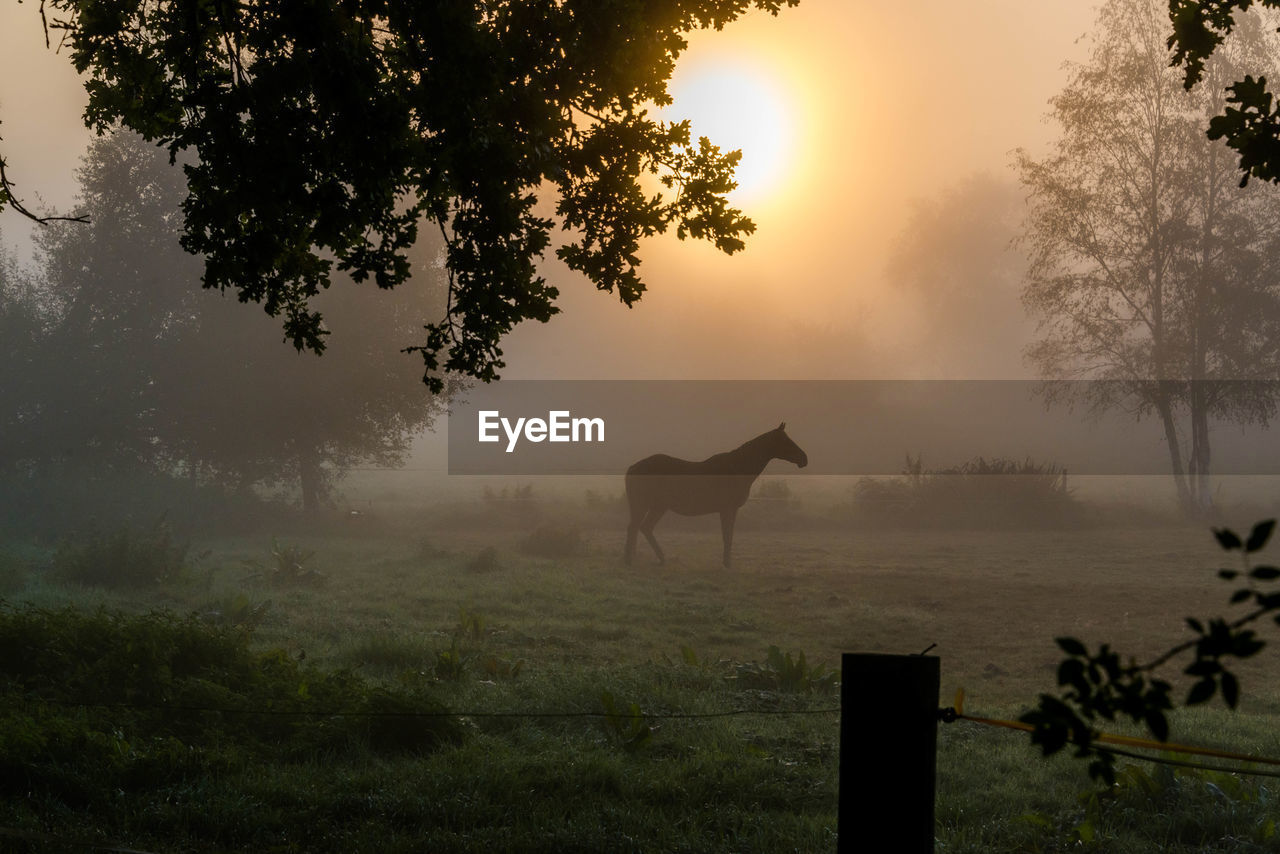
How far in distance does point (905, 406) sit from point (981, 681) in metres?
42.6

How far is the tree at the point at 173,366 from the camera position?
3145cm

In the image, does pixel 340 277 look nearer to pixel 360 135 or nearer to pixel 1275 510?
pixel 360 135

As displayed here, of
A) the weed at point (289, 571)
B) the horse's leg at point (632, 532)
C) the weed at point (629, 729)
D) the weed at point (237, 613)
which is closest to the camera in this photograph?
the weed at point (629, 729)

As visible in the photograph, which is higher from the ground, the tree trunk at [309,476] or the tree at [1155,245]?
the tree at [1155,245]

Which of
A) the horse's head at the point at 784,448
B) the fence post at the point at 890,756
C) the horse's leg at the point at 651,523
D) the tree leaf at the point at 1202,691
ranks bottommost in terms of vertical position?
the horse's leg at the point at 651,523

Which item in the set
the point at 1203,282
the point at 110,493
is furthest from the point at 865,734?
the point at 1203,282

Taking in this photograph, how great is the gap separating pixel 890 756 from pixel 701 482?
65.8ft

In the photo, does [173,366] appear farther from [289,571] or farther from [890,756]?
[890,756]

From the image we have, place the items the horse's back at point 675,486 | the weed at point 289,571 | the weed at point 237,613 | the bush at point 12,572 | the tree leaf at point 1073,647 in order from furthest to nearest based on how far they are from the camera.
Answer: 1. the horse's back at point 675,486
2. the weed at point 289,571
3. the bush at point 12,572
4. the weed at point 237,613
5. the tree leaf at point 1073,647

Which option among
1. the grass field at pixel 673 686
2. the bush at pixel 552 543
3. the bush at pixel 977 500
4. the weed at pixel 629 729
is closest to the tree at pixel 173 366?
the grass field at pixel 673 686

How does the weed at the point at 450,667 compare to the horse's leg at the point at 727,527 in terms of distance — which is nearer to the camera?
the weed at the point at 450,667

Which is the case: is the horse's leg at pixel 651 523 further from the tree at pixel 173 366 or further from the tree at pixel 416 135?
the tree at pixel 416 135

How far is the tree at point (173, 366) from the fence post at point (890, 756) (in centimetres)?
3020

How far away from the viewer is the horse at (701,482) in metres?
22.6
